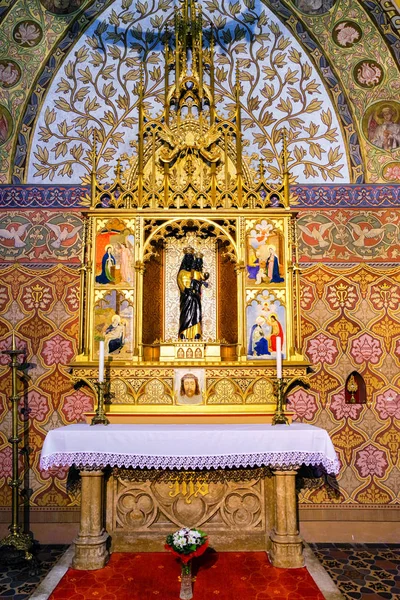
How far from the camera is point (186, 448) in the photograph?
5.53 meters

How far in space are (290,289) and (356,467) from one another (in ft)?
8.43

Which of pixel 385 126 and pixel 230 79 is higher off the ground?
pixel 230 79

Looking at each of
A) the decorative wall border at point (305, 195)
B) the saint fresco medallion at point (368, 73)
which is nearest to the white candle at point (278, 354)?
the decorative wall border at point (305, 195)

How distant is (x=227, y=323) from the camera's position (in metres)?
7.21

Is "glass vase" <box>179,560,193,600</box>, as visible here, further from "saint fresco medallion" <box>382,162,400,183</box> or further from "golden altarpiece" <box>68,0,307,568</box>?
"saint fresco medallion" <box>382,162,400,183</box>

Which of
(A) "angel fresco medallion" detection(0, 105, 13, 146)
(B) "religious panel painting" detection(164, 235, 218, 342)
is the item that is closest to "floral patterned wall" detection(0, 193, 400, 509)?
(A) "angel fresco medallion" detection(0, 105, 13, 146)

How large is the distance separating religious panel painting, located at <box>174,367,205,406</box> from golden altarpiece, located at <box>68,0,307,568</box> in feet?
0.04

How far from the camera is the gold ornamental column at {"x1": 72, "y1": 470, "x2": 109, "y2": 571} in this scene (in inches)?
216

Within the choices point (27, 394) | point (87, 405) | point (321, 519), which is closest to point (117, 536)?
point (87, 405)

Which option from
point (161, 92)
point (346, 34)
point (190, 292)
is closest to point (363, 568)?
point (190, 292)

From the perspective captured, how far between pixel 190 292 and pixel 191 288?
56 mm

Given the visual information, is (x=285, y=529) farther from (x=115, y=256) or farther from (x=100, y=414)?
(x=115, y=256)

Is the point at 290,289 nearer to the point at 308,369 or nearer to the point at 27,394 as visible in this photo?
the point at 308,369

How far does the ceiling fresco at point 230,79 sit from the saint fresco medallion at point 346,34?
0.05 feet
